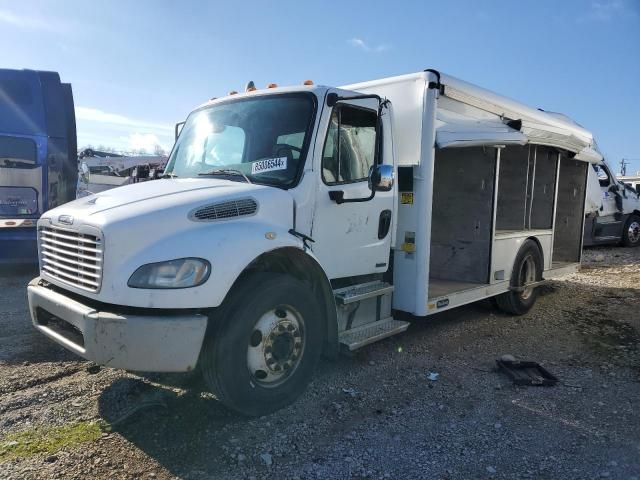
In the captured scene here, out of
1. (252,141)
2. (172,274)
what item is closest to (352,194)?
(252,141)

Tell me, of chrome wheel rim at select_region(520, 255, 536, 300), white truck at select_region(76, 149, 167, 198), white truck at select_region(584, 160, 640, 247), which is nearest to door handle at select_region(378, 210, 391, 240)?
chrome wheel rim at select_region(520, 255, 536, 300)

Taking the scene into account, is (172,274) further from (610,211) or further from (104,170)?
(610,211)

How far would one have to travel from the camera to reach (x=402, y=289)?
5.00m

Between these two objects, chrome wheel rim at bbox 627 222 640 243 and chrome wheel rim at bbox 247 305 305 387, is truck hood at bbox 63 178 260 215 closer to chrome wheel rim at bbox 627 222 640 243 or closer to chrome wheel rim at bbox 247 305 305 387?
chrome wheel rim at bbox 247 305 305 387

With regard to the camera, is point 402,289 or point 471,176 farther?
point 471,176

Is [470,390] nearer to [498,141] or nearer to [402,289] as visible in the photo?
[402,289]

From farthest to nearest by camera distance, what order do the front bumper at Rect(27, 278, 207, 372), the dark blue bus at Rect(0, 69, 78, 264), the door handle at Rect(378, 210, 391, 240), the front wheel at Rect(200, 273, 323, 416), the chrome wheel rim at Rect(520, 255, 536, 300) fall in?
the dark blue bus at Rect(0, 69, 78, 264) < the chrome wheel rim at Rect(520, 255, 536, 300) < the door handle at Rect(378, 210, 391, 240) < the front wheel at Rect(200, 273, 323, 416) < the front bumper at Rect(27, 278, 207, 372)

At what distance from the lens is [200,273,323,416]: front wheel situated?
3.31 metres

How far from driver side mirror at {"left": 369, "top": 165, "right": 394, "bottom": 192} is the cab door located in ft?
0.07

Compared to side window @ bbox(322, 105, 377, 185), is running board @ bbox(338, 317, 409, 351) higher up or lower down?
lower down

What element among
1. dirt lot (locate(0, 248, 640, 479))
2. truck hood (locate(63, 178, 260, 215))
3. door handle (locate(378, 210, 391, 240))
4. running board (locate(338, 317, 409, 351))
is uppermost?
truck hood (locate(63, 178, 260, 215))

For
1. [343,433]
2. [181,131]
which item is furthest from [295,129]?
[343,433]

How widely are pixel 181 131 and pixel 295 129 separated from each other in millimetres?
1405

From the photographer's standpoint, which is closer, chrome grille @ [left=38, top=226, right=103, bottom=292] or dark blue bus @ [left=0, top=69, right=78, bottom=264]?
chrome grille @ [left=38, top=226, right=103, bottom=292]
